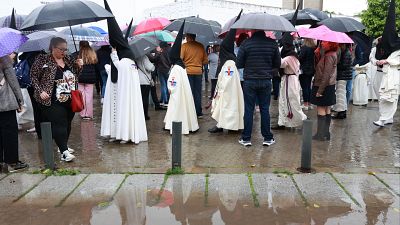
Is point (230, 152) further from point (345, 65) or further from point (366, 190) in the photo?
point (345, 65)

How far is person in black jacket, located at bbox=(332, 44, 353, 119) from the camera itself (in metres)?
7.83

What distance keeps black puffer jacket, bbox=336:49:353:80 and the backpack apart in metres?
6.05

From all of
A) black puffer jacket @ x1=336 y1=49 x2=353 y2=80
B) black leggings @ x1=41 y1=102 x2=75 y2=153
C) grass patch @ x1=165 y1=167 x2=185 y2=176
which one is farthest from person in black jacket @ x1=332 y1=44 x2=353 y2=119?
black leggings @ x1=41 y1=102 x2=75 y2=153

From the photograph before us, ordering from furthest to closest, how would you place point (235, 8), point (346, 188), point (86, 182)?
1. point (235, 8)
2. point (86, 182)
3. point (346, 188)

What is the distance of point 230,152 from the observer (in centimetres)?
651

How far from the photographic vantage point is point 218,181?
5203 millimetres

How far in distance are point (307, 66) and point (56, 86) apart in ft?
18.8

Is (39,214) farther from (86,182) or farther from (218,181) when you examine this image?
(218,181)

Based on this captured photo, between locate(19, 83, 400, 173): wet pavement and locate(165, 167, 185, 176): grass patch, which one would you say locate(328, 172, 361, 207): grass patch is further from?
locate(165, 167, 185, 176): grass patch

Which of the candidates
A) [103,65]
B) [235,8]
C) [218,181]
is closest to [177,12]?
[235,8]

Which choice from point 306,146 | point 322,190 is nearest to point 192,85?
point 306,146

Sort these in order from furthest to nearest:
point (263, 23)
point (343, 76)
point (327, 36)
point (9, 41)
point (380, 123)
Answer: point (343, 76)
point (380, 123)
point (327, 36)
point (263, 23)
point (9, 41)

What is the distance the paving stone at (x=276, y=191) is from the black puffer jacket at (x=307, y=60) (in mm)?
4355

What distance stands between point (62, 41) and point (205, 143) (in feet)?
9.73
